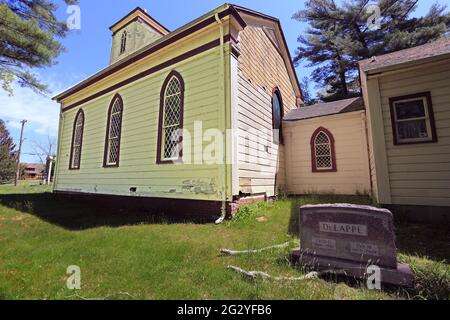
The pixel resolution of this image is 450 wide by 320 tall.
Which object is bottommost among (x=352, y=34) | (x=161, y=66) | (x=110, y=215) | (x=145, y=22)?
(x=110, y=215)

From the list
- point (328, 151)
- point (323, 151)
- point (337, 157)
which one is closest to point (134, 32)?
point (323, 151)

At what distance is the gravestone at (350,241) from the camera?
3648mm

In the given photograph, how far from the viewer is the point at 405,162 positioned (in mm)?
7309

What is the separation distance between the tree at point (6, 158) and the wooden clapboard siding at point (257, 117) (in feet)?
144

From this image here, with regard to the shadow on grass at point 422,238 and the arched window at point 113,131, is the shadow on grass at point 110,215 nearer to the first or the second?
the arched window at point 113,131

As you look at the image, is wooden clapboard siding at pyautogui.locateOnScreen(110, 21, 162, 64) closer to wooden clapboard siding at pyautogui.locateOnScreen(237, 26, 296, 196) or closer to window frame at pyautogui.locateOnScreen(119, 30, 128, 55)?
window frame at pyautogui.locateOnScreen(119, 30, 128, 55)

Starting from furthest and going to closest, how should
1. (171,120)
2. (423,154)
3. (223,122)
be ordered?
(171,120) < (223,122) < (423,154)

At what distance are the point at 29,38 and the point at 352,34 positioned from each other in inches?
1088

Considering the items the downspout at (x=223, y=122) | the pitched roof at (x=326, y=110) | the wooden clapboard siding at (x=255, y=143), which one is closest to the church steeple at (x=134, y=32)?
the downspout at (x=223, y=122)

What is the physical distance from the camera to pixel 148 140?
412 inches

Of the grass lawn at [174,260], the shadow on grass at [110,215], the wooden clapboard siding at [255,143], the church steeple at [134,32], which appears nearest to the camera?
the grass lawn at [174,260]

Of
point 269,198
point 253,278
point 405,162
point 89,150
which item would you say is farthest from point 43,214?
point 405,162

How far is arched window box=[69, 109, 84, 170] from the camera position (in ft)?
49.3

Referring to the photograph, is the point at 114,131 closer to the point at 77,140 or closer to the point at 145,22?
the point at 77,140
